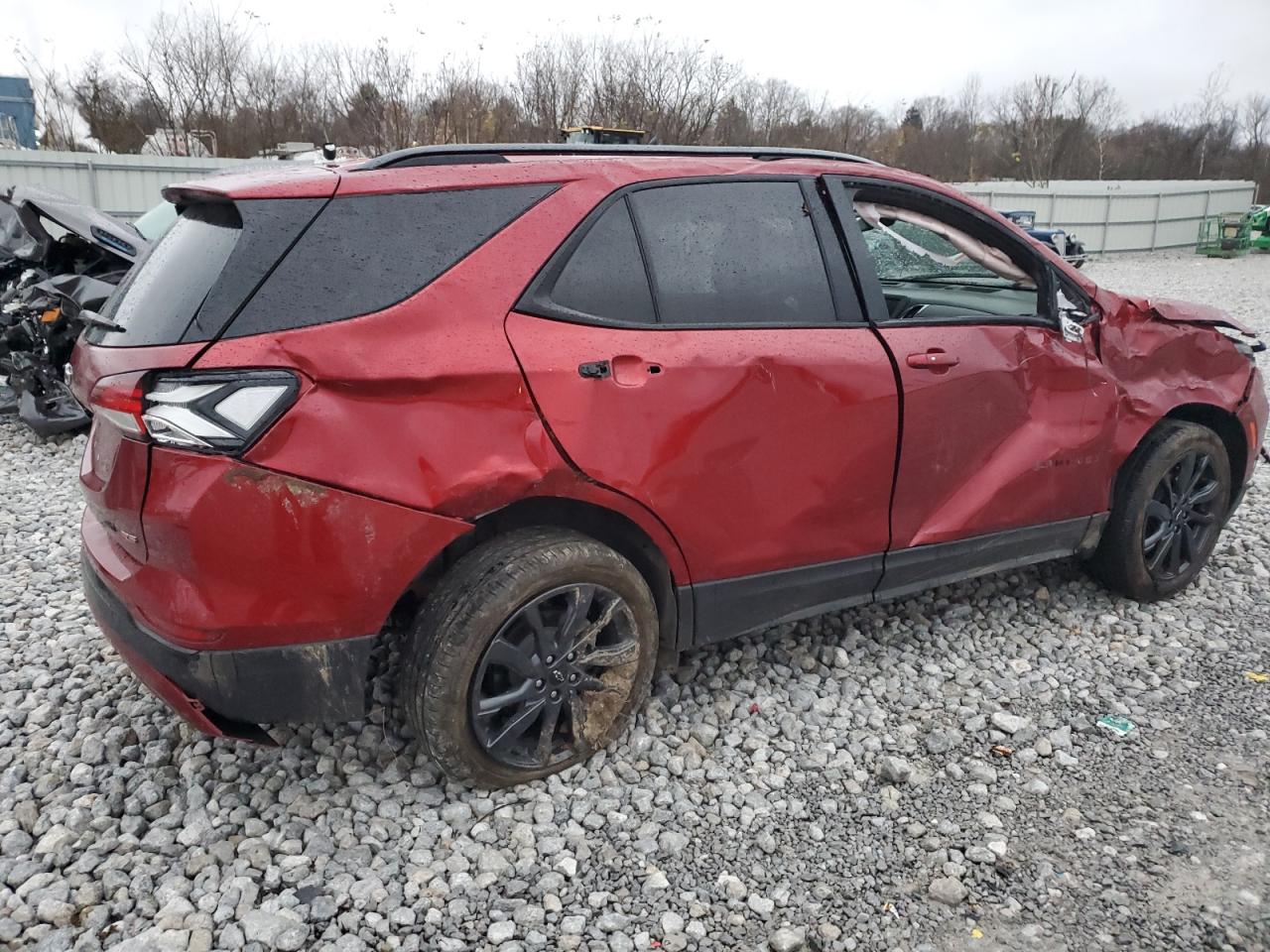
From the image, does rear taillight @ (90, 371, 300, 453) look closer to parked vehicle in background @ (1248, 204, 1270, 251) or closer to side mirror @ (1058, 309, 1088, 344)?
side mirror @ (1058, 309, 1088, 344)

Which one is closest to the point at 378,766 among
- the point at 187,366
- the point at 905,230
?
the point at 187,366

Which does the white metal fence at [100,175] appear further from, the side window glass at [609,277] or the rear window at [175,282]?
the side window glass at [609,277]

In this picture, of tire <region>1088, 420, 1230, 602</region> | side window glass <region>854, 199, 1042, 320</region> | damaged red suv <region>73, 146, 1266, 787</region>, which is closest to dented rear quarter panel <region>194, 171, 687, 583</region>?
damaged red suv <region>73, 146, 1266, 787</region>

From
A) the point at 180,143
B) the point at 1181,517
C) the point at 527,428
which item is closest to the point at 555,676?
the point at 527,428

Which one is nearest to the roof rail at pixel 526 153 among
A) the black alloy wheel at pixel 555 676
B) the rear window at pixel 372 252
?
the rear window at pixel 372 252

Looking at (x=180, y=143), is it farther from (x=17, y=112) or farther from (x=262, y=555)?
(x=262, y=555)

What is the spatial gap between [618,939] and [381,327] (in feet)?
5.30

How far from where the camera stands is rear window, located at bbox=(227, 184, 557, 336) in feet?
7.75

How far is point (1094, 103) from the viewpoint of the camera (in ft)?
161

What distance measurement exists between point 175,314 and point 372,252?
0.50 meters

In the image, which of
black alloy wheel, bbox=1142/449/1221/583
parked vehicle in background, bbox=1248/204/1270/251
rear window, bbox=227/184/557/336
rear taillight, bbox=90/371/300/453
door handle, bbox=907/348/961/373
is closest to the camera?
rear taillight, bbox=90/371/300/453

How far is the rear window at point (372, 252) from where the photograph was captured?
236 cm

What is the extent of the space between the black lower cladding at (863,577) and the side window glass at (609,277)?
89cm

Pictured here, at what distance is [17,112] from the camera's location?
86.9ft
